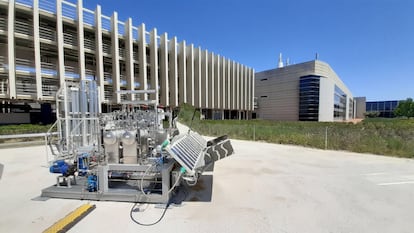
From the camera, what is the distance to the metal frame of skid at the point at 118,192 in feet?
11.7

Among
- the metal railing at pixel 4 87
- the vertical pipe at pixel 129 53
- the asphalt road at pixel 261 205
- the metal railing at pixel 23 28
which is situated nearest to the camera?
the asphalt road at pixel 261 205

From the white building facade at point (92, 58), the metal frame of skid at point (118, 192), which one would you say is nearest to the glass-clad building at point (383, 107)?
the white building facade at point (92, 58)

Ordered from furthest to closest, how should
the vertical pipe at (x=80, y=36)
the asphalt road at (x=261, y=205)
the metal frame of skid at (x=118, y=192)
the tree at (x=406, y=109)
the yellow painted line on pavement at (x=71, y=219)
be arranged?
the tree at (x=406, y=109)
the vertical pipe at (x=80, y=36)
the metal frame of skid at (x=118, y=192)
the asphalt road at (x=261, y=205)
the yellow painted line on pavement at (x=71, y=219)

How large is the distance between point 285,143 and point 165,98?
62.0ft

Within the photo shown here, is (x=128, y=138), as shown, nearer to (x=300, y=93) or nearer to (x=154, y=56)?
(x=154, y=56)

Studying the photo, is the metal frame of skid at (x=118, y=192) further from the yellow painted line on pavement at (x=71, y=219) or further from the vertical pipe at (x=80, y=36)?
the vertical pipe at (x=80, y=36)

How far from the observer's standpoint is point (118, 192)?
371cm

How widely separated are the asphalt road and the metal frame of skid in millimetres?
130

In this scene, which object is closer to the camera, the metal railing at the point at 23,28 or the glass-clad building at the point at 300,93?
the metal railing at the point at 23,28

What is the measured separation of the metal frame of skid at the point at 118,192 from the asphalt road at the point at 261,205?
130 millimetres

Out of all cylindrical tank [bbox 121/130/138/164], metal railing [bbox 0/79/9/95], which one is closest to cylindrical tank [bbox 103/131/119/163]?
cylindrical tank [bbox 121/130/138/164]

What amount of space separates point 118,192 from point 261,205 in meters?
2.69

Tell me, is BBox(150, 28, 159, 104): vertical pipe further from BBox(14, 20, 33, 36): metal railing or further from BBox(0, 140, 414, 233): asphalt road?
BBox(0, 140, 414, 233): asphalt road

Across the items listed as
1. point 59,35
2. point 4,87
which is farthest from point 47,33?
point 4,87
